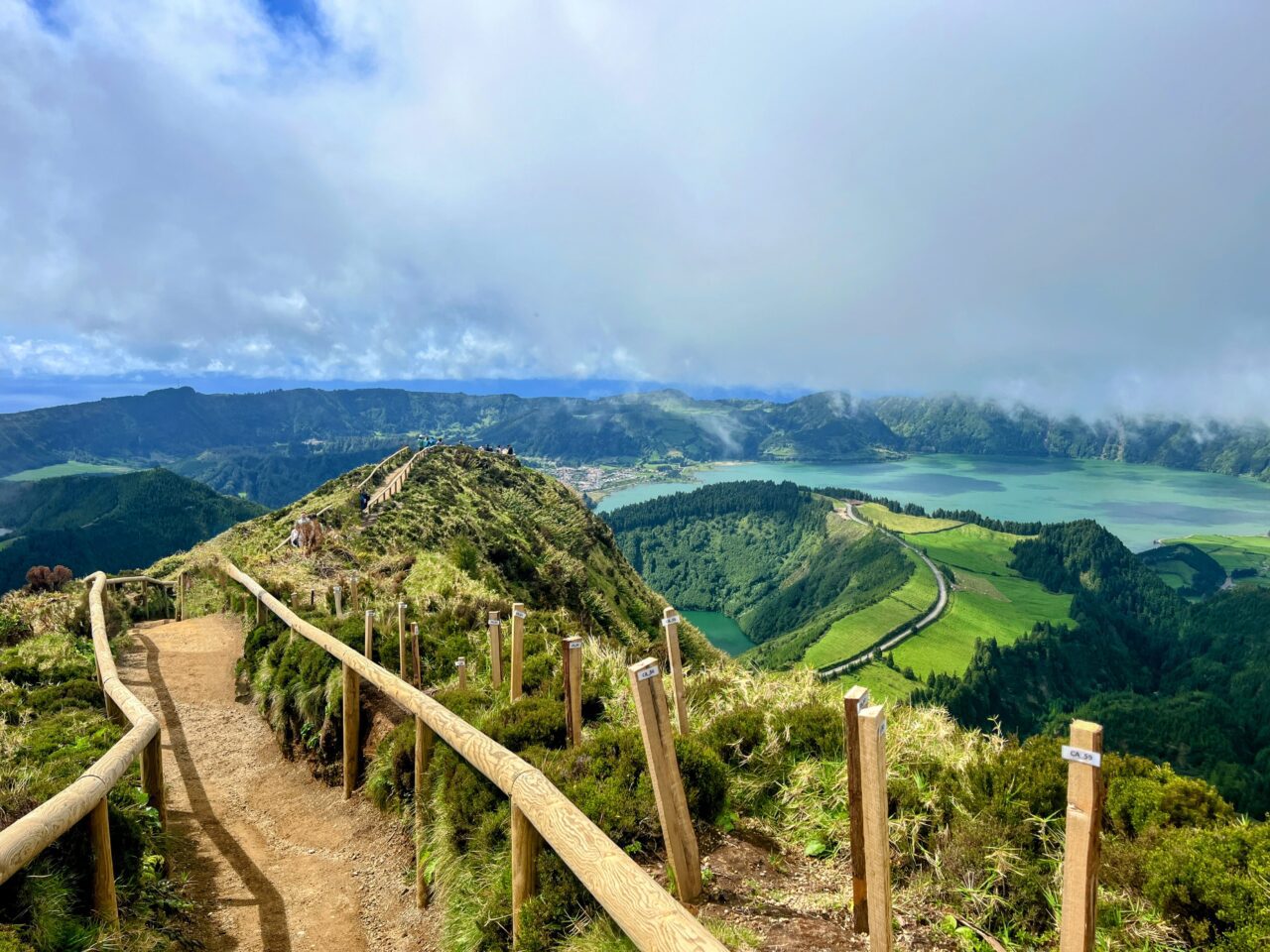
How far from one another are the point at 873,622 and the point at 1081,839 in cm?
13577

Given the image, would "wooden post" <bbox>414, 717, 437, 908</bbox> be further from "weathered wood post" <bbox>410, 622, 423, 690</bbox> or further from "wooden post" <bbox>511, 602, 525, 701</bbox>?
"weathered wood post" <bbox>410, 622, 423, 690</bbox>

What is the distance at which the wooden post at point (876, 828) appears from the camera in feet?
9.46

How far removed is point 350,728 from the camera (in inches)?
301

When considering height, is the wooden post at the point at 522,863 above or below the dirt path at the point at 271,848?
above

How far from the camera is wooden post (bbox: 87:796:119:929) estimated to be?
167 inches

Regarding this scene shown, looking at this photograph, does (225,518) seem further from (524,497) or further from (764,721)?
(764,721)

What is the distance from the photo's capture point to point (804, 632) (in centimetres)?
12812

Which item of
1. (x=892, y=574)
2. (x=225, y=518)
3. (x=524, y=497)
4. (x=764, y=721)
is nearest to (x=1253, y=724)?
(x=892, y=574)

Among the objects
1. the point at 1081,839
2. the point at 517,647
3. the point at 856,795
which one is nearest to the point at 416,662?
the point at 517,647

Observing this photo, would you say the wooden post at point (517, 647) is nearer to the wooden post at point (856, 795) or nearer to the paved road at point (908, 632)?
the wooden post at point (856, 795)

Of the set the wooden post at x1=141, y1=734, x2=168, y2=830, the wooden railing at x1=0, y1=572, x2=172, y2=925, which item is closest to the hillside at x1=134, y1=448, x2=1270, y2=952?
the wooden post at x1=141, y1=734, x2=168, y2=830

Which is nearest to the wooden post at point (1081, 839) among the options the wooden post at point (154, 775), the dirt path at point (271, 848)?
the dirt path at point (271, 848)

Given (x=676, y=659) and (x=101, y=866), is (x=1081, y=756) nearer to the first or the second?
(x=676, y=659)

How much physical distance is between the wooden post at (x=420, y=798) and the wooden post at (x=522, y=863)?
1741mm
